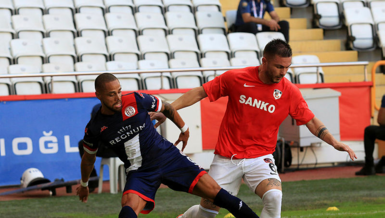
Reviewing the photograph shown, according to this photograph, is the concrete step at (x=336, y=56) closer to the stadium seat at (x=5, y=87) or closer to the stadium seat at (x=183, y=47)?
the stadium seat at (x=183, y=47)

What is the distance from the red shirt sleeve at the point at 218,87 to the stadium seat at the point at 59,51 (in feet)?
21.2

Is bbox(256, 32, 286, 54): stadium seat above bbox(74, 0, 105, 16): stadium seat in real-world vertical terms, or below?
below

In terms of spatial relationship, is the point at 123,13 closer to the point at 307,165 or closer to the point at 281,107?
the point at 307,165

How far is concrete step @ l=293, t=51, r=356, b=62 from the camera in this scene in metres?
13.6

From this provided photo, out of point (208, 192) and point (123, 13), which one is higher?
point (123, 13)

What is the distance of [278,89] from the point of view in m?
4.95

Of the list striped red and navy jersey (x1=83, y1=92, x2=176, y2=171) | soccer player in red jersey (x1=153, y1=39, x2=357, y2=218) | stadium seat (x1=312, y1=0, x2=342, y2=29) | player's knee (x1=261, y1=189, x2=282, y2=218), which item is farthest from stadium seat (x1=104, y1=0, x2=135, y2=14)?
player's knee (x1=261, y1=189, x2=282, y2=218)

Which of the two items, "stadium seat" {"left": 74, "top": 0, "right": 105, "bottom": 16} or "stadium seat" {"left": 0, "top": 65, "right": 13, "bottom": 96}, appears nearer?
"stadium seat" {"left": 0, "top": 65, "right": 13, "bottom": 96}

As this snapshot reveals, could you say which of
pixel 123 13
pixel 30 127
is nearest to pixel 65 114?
pixel 30 127

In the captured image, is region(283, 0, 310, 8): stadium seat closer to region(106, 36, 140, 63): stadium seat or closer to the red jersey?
region(106, 36, 140, 63): stadium seat

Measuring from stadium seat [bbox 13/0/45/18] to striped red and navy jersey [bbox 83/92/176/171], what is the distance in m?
8.45

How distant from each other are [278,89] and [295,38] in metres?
9.65

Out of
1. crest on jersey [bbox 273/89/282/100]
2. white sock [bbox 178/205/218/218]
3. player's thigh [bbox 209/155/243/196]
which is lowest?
white sock [bbox 178/205/218/218]

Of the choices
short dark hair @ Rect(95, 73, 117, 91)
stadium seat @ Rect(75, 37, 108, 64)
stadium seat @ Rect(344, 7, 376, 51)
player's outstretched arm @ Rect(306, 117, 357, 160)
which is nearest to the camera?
short dark hair @ Rect(95, 73, 117, 91)
